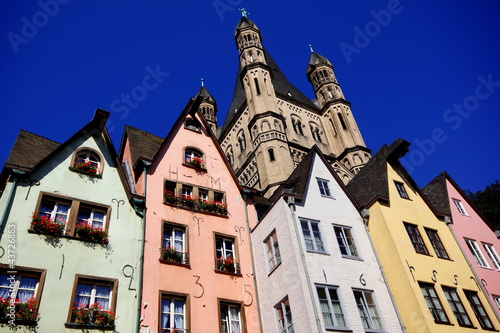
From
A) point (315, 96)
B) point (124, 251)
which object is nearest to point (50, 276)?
point (124, 251)

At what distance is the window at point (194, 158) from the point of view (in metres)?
19.7

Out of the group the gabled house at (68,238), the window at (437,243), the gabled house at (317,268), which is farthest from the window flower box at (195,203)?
the window at (437,243)

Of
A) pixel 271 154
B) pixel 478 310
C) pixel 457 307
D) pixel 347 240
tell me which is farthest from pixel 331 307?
pixel 271 154

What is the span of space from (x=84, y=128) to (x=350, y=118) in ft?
167

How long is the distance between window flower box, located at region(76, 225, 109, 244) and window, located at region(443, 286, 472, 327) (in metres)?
13.9

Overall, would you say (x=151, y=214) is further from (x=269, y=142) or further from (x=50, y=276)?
(x=269, y=142)

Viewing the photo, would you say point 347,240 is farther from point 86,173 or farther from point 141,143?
point 86,173

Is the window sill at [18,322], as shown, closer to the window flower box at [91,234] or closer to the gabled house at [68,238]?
the gabled house at [68,238]

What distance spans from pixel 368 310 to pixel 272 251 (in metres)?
4.25

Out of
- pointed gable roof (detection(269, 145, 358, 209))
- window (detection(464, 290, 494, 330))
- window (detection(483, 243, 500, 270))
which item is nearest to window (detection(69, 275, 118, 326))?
pointed gable roof (detection(269, 145, 358, 209))

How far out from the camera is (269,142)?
4947cm

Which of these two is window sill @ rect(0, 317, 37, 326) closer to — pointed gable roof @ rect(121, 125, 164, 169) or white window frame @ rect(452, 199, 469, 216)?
pointed gable roof @ rect(121, 125, 164, 169)

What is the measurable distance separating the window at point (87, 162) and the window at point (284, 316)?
8592 mm

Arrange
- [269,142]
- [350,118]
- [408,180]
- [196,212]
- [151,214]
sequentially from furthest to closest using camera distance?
[350,118], [269,142], [408,180], [196,212], [151,214]
